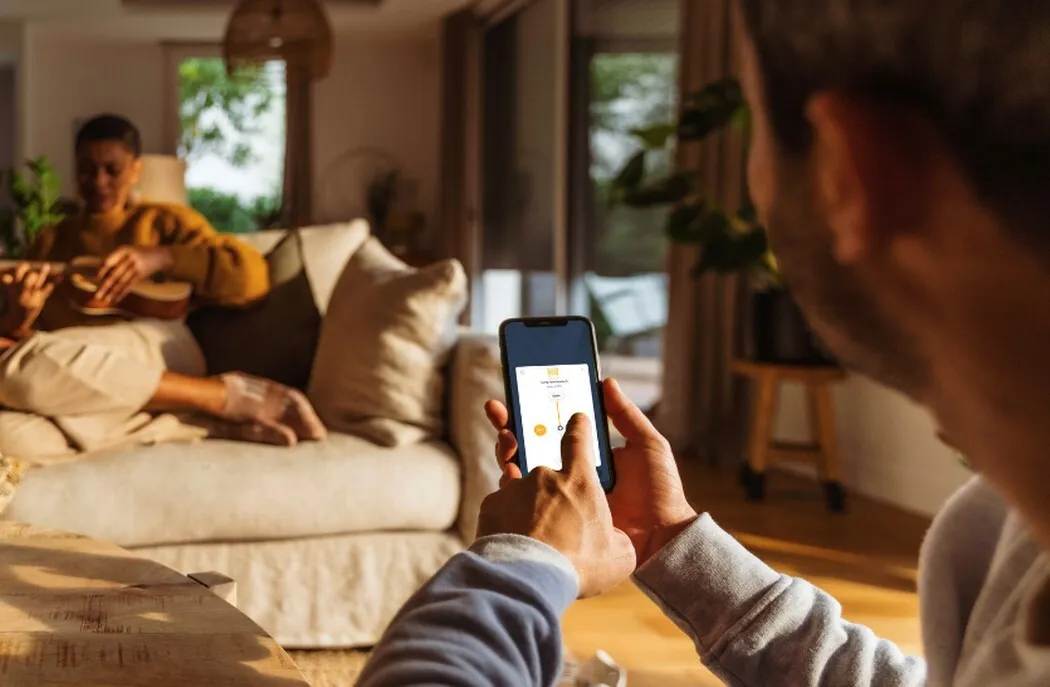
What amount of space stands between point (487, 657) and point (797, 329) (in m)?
3.14

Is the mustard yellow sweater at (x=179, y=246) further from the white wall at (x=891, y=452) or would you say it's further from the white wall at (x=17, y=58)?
the white wall at (x=17, y=58)

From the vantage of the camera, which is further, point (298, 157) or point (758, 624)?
point (298, 157)

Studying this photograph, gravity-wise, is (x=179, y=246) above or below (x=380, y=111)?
below

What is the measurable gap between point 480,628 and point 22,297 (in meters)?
2.19

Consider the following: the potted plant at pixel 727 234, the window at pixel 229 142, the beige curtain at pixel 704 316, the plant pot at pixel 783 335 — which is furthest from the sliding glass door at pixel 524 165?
the plant pot at pixel 783 335

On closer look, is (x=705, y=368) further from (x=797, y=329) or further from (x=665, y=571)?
(x=665, y=571)

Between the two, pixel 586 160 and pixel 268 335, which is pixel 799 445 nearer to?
pixel 268 335

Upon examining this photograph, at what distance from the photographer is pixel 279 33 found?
4211mm

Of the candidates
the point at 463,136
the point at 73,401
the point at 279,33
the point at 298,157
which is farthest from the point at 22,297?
the point at 298,157

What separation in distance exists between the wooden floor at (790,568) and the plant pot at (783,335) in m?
0.44

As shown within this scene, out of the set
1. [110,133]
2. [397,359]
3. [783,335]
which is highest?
[110,133]

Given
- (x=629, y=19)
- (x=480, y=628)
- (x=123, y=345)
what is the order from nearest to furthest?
(x=480, y=628), (x=123, y=345), (x=629, y=19)

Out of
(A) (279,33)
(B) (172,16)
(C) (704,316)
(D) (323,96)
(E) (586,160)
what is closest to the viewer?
(A) (279,33)

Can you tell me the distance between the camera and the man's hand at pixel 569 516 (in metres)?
0.64
